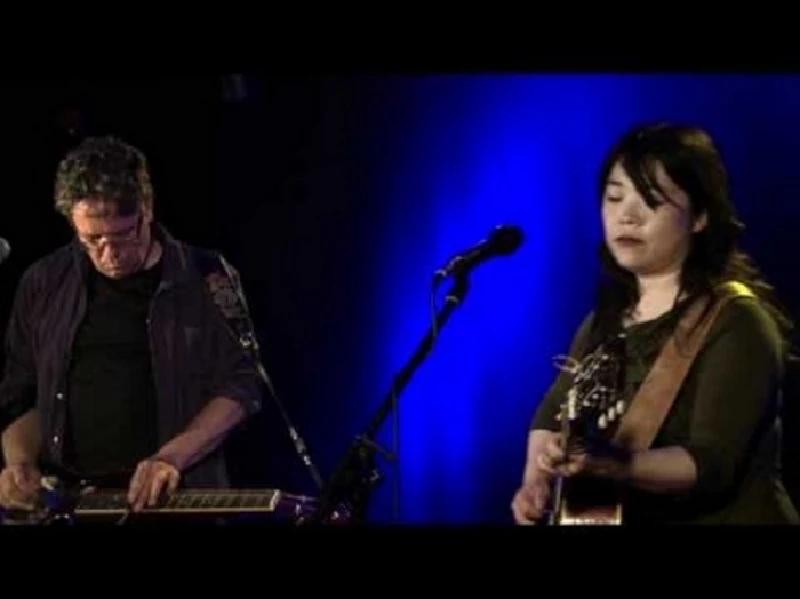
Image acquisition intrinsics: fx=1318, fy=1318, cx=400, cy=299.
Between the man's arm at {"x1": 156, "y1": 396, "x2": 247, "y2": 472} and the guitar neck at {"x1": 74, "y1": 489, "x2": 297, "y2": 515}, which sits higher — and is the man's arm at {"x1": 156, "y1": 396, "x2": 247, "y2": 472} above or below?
above

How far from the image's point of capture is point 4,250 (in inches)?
112

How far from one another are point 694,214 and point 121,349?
120 cm

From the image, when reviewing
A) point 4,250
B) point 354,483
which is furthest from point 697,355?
point 4,250

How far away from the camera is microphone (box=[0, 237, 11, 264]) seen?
2846 mm

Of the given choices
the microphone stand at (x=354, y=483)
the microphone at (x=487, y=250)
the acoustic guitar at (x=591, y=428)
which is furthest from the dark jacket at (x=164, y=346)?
the acoustic guitar at (x=591, y=428)

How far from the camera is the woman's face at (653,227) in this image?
248cm

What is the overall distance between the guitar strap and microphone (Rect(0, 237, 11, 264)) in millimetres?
1364

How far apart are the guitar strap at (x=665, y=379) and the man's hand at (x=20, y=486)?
1182mm

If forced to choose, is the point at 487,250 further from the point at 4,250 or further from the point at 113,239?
the point at 4,250

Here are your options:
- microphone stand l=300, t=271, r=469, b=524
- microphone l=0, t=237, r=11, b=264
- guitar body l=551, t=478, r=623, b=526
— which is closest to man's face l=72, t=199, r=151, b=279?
microphone l=0, t=237, r=11, b=264

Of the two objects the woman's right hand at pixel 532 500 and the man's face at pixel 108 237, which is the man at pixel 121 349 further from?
the woman's right hand at pixel 532 500

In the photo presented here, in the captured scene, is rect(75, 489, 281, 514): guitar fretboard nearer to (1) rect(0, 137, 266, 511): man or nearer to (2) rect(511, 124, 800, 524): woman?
(1) rect(0, 137, 266, 511): man

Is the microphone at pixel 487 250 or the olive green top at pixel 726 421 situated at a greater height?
the microphone at pixel 487 250

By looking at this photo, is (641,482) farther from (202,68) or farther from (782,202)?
(202,68)
